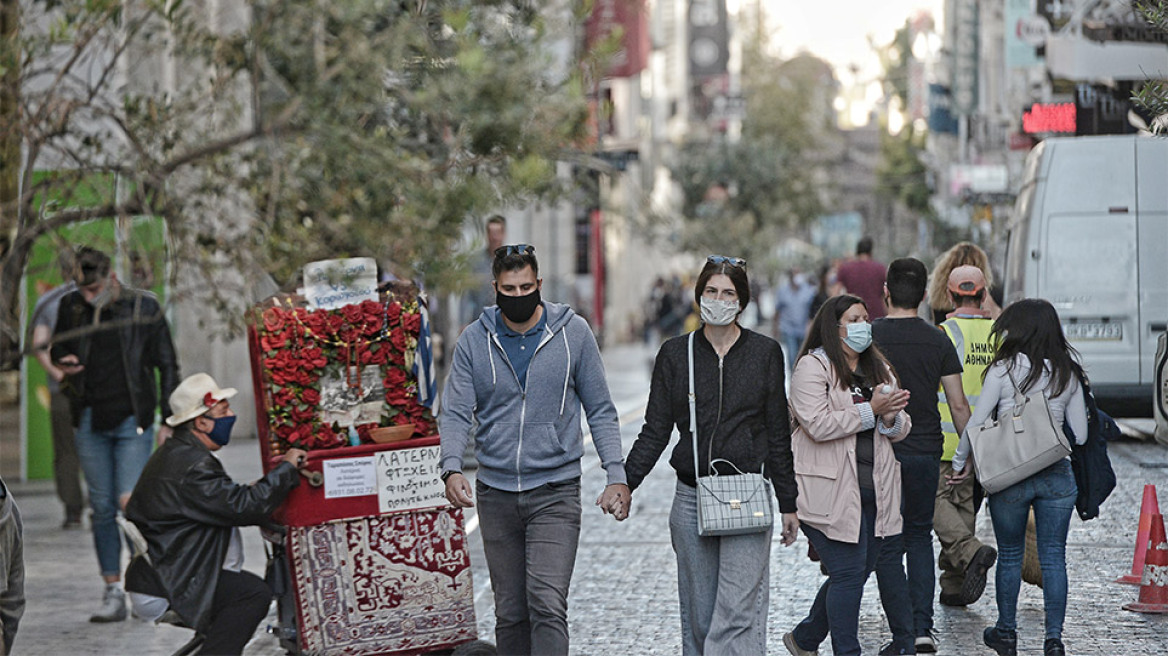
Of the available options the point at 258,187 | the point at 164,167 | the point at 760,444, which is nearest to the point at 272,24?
the point at 258,187

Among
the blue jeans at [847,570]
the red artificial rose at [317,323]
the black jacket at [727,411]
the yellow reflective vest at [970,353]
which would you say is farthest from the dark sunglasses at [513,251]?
the yellow reflective vest at [970,353]

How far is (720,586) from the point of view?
6848 mm

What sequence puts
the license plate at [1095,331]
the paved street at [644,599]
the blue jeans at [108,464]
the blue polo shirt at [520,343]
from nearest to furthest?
the blue polo shirt at [520,343] → the paved street at [644,599] → the blue jeans at [108,464] → the license plate at [1095,331]

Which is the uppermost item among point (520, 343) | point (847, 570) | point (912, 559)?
point (520, 343)

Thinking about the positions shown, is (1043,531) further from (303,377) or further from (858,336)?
(303,377)

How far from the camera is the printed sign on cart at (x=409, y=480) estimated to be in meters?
8.07

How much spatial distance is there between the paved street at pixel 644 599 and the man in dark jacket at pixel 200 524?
1.50m

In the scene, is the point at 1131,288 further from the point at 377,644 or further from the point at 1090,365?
the point at 377,644

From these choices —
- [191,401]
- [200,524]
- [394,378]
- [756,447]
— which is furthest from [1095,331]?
[200,524]

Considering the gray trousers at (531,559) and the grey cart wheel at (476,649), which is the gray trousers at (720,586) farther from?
the grey cart wheel at (476,649)

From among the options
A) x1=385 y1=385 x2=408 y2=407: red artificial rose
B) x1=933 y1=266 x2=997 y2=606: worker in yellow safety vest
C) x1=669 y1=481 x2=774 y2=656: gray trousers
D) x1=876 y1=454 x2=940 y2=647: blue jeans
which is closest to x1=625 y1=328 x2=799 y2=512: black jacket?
x1=669 y1=481 x2=774 y2=656: gray trousers

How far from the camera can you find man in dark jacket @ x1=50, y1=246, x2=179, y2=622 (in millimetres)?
9750

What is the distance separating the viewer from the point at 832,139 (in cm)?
8625

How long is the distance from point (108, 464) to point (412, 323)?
2550 millimetres
